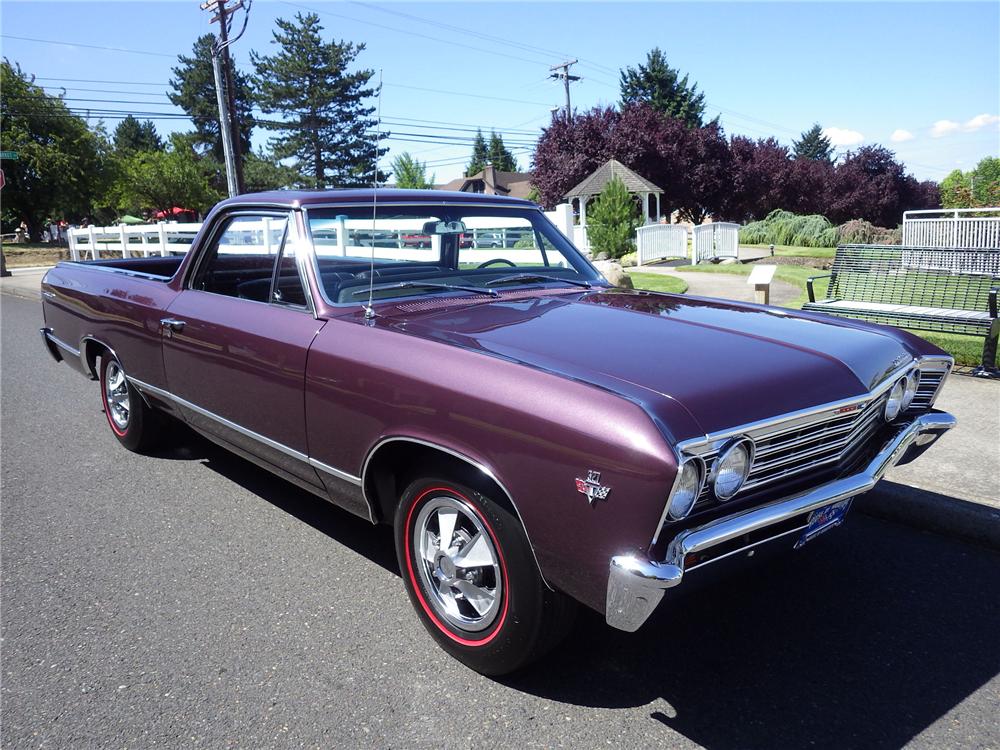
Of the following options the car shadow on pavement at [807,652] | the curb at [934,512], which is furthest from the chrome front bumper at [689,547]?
the curb at [934,512]

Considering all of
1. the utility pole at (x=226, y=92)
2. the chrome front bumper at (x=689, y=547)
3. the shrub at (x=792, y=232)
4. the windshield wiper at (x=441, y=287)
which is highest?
the utility pole at (x=226, y=92)

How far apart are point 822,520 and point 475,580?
1213mm

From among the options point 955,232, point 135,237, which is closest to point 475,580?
point 955,232

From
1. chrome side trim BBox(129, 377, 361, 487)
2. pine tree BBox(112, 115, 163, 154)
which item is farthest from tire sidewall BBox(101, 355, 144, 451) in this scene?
pine tree BBox(112, 115, 163, 154)

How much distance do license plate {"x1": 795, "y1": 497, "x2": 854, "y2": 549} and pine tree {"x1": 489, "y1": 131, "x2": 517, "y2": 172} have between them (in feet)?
359

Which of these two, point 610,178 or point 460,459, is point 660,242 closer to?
point 610,178

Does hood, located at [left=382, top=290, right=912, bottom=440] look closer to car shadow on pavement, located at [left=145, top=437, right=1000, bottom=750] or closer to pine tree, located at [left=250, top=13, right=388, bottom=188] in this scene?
car shadow on pavement, located at [left=145, top=437, right=1000, bottom=750]

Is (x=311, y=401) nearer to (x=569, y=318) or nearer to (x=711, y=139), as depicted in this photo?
(x=569, y=318)

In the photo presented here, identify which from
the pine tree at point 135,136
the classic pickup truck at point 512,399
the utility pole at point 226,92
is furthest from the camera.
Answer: the pine tree at point 135,136

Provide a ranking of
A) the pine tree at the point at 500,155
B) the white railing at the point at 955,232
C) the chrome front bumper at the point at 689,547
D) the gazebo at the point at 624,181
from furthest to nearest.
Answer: the pine tree at the point at 500,155
the gazebo at the point at 624,181
the white railing at the point at 955,232
the chrome front bumper at the point at 689,547

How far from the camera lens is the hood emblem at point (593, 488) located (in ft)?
6.91

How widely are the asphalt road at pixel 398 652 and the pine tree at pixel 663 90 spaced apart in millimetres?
61971

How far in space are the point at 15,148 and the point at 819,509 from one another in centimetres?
5317

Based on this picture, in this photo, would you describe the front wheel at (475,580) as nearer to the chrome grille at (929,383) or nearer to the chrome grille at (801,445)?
the chrome grille at (801,445)
